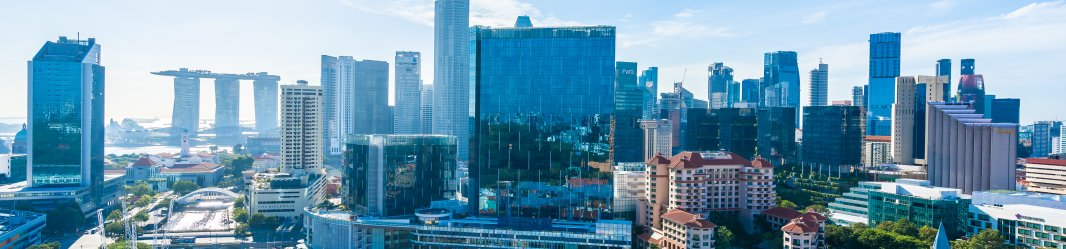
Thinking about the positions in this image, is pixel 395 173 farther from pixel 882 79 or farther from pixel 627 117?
pixel 882 79

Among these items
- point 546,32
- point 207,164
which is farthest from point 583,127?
point 207,164

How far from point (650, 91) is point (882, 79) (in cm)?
4498

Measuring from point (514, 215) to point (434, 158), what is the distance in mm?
10309

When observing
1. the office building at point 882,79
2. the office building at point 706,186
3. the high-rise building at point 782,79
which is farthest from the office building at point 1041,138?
the office building at point 706,186

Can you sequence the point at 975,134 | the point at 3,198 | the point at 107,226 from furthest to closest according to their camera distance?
the point at 3,198 < the point at 107,226 < the point at 975,134

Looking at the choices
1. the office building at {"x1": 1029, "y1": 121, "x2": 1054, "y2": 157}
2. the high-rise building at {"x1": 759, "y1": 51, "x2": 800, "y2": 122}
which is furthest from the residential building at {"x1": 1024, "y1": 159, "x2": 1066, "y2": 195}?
the high-rise building at {"x1": 759, "y1": 51, "x2": 800, "y2": 122}

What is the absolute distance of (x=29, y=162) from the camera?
7781 cm

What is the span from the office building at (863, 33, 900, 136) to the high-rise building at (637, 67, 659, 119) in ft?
Result: 137

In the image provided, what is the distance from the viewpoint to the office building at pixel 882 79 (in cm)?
12950

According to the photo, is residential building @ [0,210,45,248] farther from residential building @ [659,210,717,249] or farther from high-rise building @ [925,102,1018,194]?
high-rise building @ [925,102,1018,194]

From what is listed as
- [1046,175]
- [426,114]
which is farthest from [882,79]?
[426,114]

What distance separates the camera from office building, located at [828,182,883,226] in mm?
57938

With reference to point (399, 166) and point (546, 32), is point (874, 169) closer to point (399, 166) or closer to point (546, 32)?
point (546, 32)

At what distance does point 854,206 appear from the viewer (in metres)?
61.3
